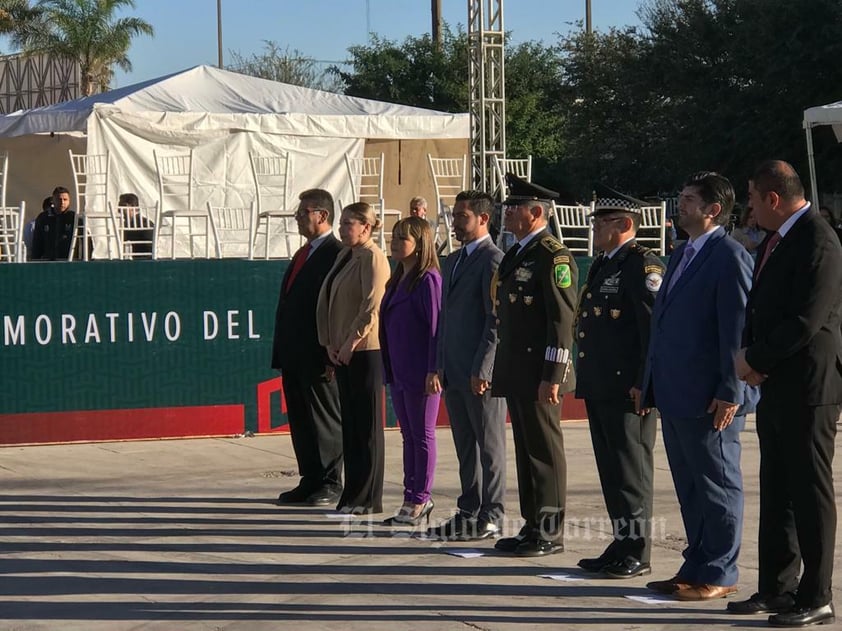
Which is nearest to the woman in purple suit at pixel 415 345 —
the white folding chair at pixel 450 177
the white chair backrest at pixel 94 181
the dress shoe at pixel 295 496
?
the dress shoe at pixel 295 496

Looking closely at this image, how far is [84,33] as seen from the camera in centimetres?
4756

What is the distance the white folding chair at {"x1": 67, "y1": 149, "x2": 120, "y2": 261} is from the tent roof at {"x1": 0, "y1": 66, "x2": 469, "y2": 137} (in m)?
0.81

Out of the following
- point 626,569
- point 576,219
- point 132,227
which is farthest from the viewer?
point 576,219

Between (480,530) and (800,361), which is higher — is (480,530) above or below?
below

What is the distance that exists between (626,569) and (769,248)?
5.79ft

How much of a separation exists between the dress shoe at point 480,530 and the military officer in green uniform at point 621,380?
922mm

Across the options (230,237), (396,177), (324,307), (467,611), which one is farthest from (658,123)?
(467,611)

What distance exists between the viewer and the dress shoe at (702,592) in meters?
6.16

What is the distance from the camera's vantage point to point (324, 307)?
8.76 meters

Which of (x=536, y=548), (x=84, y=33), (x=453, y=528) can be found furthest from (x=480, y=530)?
(x=84, y=33)

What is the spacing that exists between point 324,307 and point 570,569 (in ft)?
8.59

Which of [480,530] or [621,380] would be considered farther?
[480,530]

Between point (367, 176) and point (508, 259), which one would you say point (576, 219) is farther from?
point (508, 259)

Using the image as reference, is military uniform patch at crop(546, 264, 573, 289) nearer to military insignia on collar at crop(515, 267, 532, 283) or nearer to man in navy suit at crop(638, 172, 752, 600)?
military insignia on collar at crop(515, 267, 532, 283)
